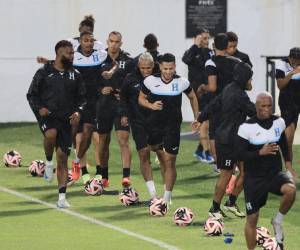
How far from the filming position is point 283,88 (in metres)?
20.9

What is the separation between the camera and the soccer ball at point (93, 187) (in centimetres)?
1952

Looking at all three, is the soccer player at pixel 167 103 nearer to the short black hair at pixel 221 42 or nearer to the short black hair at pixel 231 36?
the short black hair at pixel 221 42

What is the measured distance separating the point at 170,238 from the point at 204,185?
16.6ft

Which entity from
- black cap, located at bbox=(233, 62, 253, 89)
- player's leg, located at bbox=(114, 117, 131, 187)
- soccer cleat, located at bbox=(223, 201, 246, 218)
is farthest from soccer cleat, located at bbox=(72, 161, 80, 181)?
black cap, located at bbox=(233, 62, 253, 89)

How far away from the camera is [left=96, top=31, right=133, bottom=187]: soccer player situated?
19.8 m

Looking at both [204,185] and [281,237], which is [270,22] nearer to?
[204,185]

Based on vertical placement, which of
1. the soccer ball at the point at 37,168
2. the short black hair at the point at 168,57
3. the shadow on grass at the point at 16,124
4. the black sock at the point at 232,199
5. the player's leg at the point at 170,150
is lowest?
the shadow on grass at the point at 16,124

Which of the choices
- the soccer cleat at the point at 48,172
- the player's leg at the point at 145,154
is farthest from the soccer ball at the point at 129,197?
the soccer cleat at the point at 48,172

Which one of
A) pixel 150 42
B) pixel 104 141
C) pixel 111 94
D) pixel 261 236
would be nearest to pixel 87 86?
pixel 111 94

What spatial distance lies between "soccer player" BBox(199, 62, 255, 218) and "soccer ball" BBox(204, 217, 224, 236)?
0.81 meters

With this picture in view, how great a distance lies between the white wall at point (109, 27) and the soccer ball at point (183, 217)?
47.8 feet

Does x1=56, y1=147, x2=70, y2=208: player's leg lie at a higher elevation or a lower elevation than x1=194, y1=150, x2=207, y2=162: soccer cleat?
higher

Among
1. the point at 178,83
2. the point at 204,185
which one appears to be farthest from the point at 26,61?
the point at 178,83

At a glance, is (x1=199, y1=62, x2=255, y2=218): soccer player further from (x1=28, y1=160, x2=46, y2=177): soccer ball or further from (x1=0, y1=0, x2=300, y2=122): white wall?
(x1=0, y1=0, x2=300, y2=122): white wall
